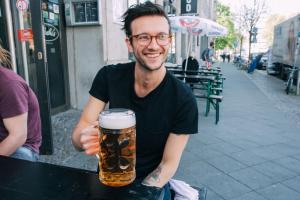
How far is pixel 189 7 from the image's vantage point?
42.0 feet

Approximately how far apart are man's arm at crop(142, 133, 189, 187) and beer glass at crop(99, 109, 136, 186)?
45 centimetres

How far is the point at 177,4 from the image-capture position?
15.1 m

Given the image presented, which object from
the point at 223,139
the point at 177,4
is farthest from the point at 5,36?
the point at 177,4

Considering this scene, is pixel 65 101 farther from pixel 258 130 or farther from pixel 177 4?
pixel 177 4

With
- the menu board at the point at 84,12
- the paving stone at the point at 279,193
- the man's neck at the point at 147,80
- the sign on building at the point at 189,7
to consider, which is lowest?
the paving stone at the point at 279,193

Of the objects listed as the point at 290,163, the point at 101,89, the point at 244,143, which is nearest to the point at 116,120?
the point at 101,89

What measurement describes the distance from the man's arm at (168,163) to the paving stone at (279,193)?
2.08 metres

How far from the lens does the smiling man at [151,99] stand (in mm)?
1639

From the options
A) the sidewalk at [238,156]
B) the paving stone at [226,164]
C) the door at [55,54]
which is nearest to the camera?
the sidewalk at [238,156]

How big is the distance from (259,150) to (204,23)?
5.37 metres

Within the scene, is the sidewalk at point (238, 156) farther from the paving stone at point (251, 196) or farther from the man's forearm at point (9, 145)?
the man's forearm at point (9, 145)

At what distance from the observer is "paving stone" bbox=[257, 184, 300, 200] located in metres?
3.24

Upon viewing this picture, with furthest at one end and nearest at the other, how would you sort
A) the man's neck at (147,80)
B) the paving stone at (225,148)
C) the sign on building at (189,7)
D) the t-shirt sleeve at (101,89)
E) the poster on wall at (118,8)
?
1. the sign on building at (189,7)
2. the poster on wall at (118,8)
3. the paving stone at (225,148)
4. the t-shirt sleeve at (101,89)
5. the man's neck at (147,80)

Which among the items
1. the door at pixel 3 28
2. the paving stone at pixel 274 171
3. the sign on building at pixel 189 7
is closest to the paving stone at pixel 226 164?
the paving stone at pixel 274 171
